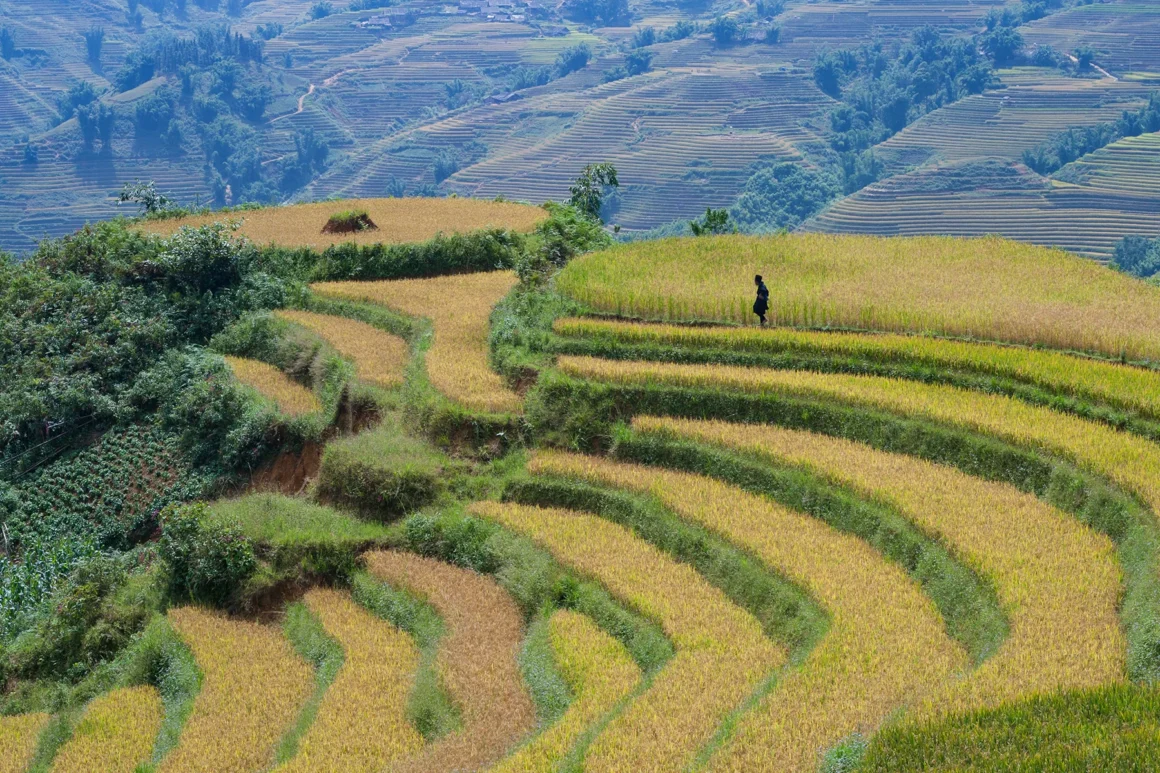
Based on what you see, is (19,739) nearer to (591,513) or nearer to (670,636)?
(591,513)

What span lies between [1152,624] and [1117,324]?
9515 mm

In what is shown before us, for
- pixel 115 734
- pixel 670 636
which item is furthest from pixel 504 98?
pixel 670 636

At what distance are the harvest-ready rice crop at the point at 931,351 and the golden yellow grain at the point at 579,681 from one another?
778 cm

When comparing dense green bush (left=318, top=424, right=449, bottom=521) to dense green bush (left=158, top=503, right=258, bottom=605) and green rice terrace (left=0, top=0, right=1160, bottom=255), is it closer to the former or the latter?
dense green bush (left=158, top=503, right=258, bottom=605)

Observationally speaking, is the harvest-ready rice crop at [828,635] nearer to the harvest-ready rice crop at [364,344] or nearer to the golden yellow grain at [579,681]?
the golden yellow grain at [579,681]

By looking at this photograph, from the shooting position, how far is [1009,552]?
50.2ft

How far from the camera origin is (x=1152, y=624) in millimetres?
12844

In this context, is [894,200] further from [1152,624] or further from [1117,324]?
[1152,624]

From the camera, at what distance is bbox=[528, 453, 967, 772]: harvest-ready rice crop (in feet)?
40.2

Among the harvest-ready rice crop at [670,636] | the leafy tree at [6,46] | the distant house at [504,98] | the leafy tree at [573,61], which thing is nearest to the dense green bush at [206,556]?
the harvest-ready rice crop at [670,636]

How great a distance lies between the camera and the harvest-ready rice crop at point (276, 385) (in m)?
25.6

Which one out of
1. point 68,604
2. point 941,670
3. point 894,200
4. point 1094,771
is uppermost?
point 1094,771

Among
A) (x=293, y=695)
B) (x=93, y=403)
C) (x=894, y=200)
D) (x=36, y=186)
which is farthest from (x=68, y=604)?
(x=36, y=186)

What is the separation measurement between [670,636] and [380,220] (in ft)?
78.1
